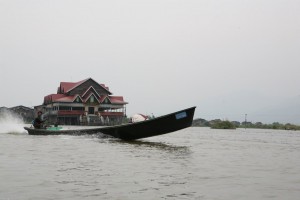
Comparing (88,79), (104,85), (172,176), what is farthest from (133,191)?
(104,85)

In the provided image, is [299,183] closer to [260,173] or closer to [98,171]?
[260,173]

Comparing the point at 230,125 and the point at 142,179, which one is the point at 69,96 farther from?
the point at 142,179

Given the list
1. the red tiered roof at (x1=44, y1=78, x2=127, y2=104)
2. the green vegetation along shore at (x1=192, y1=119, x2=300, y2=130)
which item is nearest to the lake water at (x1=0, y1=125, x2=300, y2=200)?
the green vegetation along shore at (x1=192, y1=119, x2=300, y2=130)

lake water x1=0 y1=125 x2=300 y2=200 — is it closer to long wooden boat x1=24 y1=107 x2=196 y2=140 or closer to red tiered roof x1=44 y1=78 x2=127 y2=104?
long wooden boat x1=24 y1=107 x2=196 y2=140

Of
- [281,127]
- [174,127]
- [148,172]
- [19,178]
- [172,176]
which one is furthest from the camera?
[281,127]

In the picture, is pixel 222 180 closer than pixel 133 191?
No

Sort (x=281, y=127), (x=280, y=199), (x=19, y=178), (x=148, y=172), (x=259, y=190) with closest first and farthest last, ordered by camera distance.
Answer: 1. (x=280, y=199)
2. (x=259, y=190)
3. (x=19, y=178)
4. (x=148, y=172)
5. (x=281, y=127)

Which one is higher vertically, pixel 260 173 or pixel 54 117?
pixel 54 117

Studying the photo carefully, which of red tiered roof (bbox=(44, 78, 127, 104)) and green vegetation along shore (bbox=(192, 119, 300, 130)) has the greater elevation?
red tiered roof (bbox=(44, 78, 127, 104))

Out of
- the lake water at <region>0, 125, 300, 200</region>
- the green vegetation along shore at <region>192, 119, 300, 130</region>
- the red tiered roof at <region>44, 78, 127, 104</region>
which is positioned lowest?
the lake water at <region>0, 125, 300, 200</region>

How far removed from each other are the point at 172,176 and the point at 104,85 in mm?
53712

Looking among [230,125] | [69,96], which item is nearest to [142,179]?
[230,125]

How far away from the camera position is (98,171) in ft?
25.6

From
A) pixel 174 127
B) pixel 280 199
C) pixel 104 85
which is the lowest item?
pixel 280 199
